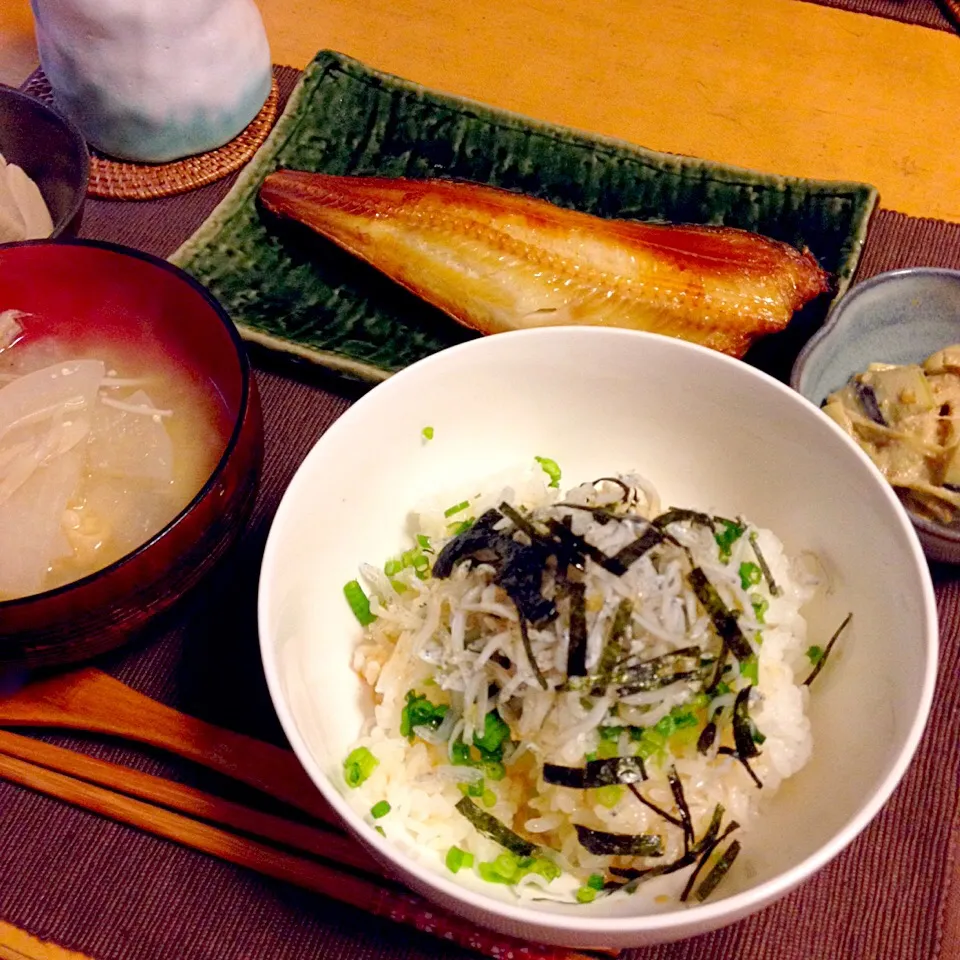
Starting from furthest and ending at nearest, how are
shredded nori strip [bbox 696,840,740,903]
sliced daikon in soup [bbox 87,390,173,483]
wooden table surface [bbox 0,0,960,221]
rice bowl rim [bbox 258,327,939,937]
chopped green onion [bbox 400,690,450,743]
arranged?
wooden table surface [bbox 0,0,960,221], sliced daikon in soup [bbox 87,390,173,483], chopped green onion [bbox 400,690,450,743], shredded nori strip [bbox 696,840,740,903], rice bowl rim [bbox 258,327,939,937]

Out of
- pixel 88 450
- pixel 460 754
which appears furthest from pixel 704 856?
pixel 88 450

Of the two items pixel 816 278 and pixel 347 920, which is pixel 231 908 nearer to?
pixel 347 920

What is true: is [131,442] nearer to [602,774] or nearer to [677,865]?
[602,774]

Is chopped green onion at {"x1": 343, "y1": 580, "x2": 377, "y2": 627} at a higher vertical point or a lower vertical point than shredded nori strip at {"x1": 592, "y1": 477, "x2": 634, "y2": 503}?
lower

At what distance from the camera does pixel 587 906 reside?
1088mm

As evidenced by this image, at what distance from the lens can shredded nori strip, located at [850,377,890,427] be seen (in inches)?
68.9

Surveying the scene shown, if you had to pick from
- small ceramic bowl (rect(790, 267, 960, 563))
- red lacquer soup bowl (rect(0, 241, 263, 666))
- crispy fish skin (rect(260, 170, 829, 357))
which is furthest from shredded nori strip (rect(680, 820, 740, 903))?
crispy fish skin (rect(260, 170, 829, 357))

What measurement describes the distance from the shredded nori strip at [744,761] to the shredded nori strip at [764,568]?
26 cm

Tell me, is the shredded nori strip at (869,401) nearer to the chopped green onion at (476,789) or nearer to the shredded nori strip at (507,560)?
the shredded nori strip at (507,560)

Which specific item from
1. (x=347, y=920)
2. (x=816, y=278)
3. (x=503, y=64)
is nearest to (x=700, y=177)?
(x=816, y=278)

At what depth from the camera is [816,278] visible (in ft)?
6.23

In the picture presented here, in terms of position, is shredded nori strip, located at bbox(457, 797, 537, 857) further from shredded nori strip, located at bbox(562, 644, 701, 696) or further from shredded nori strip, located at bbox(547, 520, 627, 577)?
shredded nori strip, located at bbox(547, 520, 627, 577)

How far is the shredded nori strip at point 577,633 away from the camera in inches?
44.3

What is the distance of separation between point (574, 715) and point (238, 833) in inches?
22.3
